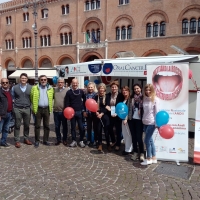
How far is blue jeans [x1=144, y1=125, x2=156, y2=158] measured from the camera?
478 cm

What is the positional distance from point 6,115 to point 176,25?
1817 centimetres

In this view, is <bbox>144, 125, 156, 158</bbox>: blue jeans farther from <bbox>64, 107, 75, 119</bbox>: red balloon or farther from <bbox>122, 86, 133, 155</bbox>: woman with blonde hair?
<bbox>64, 107, 75, 119</bbox>: red balloon

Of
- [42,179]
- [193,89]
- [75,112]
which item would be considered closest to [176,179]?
[42,179]

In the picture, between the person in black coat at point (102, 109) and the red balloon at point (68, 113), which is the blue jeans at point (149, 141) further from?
the red balloon at point (68, 113)

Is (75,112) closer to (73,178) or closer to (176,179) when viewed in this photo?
(73,178)

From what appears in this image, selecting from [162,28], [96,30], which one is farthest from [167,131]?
[96,30]

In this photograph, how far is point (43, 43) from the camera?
2816cm

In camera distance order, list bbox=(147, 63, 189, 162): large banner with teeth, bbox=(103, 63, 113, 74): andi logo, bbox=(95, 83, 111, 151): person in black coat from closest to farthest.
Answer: bbox=(147, 63, 189, 162): large banner with teeth → bbox=(95, 83, 111, 151): person in black coat → bbox=(103, 63, 113, 74): andi logo

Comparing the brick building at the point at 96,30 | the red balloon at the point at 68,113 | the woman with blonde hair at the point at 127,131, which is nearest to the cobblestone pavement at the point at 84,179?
the woman with blonde hair at the point at 127,131

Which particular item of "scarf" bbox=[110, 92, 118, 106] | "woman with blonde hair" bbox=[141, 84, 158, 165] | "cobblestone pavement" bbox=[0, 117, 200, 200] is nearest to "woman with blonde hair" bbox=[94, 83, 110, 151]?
"scarf" bbox=[110, 92, 118, 106]

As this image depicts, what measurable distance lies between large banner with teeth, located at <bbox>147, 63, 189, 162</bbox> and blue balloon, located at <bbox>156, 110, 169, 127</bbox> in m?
0.42

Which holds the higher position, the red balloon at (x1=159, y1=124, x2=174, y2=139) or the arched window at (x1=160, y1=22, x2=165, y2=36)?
the arched window at (x1=160, y1=22, x2=165, y2=36)

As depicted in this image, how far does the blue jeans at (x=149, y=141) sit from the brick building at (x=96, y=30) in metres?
16.5

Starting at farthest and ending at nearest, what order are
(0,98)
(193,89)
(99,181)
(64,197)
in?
(193,89)
(0,98)
(99,181)
(64,197)
